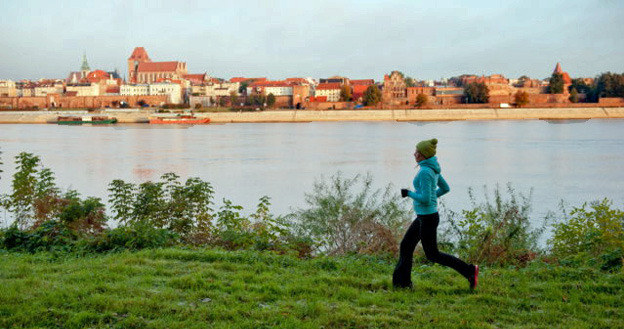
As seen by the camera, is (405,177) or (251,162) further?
(251,162)

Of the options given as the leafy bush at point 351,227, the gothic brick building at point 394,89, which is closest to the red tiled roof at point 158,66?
the gothic brick building at point 394,89

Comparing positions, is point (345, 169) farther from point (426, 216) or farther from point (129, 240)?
point (426, 216)

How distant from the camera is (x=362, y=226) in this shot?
19.5 ft

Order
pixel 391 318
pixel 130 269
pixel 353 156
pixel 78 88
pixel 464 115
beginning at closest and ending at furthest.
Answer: pixel 391 318 < pixel 130 269 < pixel 353 156 < pixel 464 115 < pixel 78 88

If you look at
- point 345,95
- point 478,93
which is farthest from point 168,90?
point 478,93

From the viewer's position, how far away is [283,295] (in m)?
3.79

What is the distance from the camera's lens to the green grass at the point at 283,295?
3281 mm

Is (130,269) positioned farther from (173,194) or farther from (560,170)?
(560,170)

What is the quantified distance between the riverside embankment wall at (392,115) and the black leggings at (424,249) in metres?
66.0

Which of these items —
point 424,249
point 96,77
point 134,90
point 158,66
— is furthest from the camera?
point 158,66

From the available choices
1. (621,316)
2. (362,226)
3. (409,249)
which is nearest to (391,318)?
(409,249)

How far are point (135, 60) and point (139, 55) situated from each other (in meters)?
1.78

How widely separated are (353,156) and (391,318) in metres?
19.4

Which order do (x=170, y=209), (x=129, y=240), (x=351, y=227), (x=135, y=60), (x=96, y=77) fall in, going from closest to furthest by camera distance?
1. (x=129, y=240)
2. (x=351, y=227)
3. (x=170, y=209)
4. (x=96, y=77)
5. (x=135, y=60)
